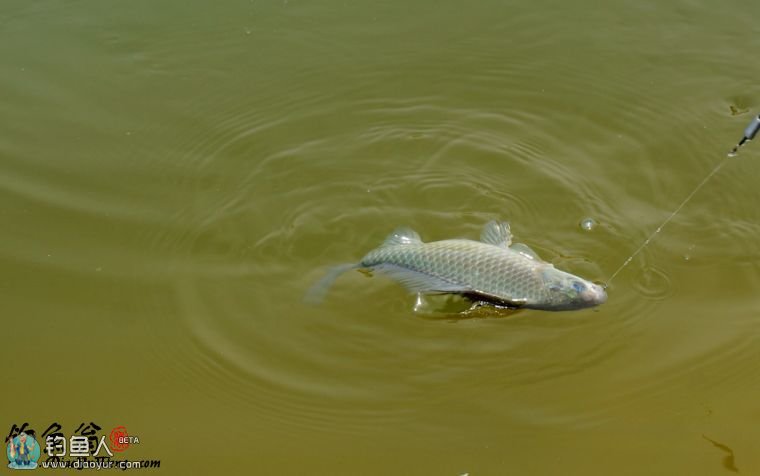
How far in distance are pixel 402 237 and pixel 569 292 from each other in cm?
105

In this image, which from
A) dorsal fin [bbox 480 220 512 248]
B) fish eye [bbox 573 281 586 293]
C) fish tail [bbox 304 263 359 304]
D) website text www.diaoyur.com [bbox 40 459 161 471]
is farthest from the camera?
dorsal fin [bbox 480 220 512 248]

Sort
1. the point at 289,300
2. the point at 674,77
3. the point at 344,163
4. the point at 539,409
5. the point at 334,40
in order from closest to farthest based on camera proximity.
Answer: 1. the point at 539,409
2. the point at 289,300
3. the point at 344,163
4. the point at 674,77
5. the point at 334,40

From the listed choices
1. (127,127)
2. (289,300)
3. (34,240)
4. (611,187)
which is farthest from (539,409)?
(127,127)

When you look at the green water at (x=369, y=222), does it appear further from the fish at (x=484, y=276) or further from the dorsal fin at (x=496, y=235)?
the dorsal fin at (x=496, y=235)

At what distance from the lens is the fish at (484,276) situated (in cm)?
421

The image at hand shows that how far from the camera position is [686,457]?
3.62m

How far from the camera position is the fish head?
4180 mm

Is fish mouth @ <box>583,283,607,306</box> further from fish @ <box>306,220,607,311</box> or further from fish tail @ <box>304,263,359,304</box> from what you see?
fish tail @ <box>304,263,359,304</box>

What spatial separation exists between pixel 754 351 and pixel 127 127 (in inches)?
174

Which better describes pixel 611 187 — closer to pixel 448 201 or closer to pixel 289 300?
pixel 448 201

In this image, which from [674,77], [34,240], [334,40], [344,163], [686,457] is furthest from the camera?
[334,40]

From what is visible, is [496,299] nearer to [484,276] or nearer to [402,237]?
[484,276]

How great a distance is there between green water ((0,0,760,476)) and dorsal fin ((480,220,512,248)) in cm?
24

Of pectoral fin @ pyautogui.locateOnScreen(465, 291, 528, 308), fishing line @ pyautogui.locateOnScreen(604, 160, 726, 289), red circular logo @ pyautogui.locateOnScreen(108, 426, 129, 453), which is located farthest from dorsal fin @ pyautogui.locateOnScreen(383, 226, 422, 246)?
red circular logo @ pyautogui.locateOnScreen(108, 426, 129, 453)
